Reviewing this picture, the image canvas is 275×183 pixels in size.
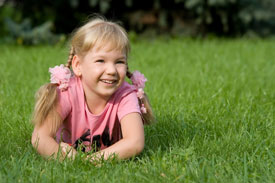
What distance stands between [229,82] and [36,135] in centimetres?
276

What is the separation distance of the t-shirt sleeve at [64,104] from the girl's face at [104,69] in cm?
16

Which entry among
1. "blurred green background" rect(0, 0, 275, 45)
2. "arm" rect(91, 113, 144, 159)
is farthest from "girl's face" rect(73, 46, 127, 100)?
"blurred green background" rect(0, 0, 275, 45)

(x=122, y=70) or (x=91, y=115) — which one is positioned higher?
(x=122, y=70)

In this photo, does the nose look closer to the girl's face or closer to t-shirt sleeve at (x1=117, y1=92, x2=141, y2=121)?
the girl's face

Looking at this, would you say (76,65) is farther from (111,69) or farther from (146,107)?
(146,107)

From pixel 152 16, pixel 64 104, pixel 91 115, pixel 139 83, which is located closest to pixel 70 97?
pixel 64 104

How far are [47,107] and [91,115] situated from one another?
286 millimetres

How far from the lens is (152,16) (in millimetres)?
10000

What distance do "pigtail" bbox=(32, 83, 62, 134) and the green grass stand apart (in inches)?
8.1

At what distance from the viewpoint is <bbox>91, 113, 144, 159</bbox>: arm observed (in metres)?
2.75

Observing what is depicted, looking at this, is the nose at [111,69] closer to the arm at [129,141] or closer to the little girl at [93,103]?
the little girl at [93,103]

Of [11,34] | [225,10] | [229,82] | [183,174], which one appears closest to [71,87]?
[183,174]

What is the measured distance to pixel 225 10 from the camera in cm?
950

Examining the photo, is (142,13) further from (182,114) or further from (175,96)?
(182,114)
